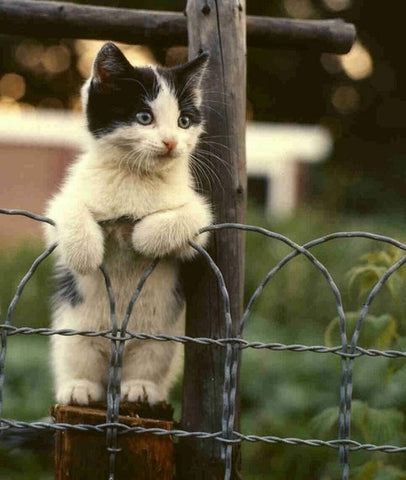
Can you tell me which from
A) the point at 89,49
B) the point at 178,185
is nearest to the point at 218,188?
the point at 178,185

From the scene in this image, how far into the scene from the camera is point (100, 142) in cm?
254

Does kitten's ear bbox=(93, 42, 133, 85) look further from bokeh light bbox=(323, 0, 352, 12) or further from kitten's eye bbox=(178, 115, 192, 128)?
bokeh light bbox=(323, 0, 352, 12)

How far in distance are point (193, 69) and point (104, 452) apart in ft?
3.88

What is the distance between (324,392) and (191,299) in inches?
101

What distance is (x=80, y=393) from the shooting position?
2584 mm

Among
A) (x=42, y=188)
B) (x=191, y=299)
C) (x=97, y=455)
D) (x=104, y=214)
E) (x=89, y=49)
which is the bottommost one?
(x=97, y=455)

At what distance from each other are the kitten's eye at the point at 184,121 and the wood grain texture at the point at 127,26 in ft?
1.70

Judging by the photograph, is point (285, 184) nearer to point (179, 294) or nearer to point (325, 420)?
point (325, 420)

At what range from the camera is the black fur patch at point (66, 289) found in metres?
2.63

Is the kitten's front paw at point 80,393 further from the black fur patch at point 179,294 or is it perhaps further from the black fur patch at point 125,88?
the black fur patch at point 125,88

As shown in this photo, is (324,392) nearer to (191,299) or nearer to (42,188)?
(191,299)

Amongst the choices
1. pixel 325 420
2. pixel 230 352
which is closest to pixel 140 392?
pixel 230 352

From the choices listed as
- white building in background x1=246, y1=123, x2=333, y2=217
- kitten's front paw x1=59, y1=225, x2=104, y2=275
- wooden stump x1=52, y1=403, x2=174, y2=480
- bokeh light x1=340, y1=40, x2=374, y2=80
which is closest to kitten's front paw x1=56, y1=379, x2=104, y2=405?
wooden stump x1=52, y1=403, x2=174, y2=480

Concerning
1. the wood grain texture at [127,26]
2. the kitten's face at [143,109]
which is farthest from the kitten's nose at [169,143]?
the wood grain texture at [127,26]
